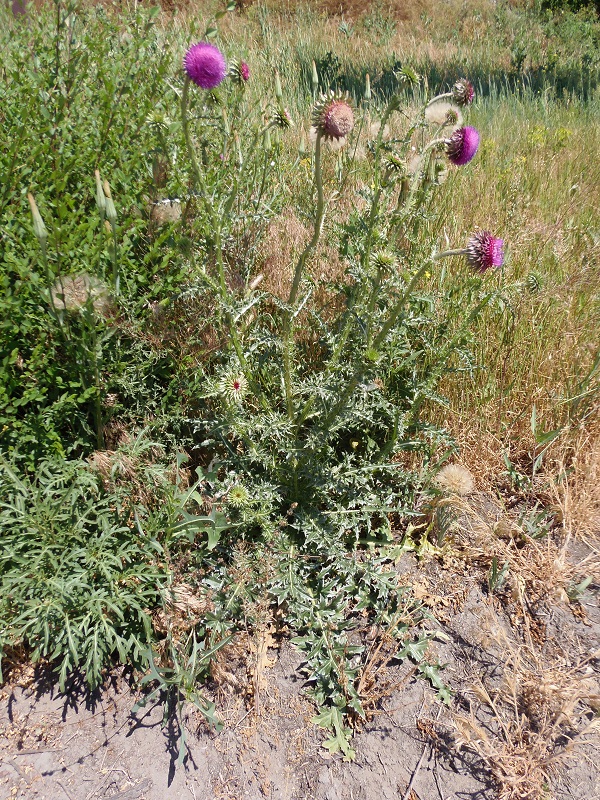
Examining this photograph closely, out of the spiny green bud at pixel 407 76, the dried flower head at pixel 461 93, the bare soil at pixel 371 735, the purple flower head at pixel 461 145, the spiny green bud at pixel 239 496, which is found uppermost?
the spiny green bud at pixel 407 76

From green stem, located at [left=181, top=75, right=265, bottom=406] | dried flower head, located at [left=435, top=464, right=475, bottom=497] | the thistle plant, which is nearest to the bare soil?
the thistle plant

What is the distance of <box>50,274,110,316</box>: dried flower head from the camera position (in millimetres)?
1821

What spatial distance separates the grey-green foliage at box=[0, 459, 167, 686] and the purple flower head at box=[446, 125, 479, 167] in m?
1.65

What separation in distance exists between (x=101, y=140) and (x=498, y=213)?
212 cm

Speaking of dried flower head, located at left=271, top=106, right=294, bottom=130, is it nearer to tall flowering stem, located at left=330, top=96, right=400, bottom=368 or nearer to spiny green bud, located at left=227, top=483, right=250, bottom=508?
tall flowering stem, located at left=330, top=96, right=400, bottom=368

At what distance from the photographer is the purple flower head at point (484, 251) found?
1.89 meters

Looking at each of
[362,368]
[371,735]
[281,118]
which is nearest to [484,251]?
[362,368]

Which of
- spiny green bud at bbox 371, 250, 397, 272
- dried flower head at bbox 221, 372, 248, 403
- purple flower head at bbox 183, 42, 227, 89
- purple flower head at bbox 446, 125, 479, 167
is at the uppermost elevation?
purple flower head at bbox 183, 42, 227, 89

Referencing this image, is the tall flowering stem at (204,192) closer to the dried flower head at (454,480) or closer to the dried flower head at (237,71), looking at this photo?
the dried flower head at (237,71)

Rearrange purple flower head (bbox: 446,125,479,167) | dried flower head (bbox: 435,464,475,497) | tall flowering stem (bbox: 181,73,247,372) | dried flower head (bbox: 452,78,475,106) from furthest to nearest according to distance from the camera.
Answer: dried flower head (bbox: 435,464,475,497) → dried flower head (bbox: 452,78,475,106) → purple flower head (bbox: 446,125,479,167) → tall flowering stem (bbox: 181,73,247,372)

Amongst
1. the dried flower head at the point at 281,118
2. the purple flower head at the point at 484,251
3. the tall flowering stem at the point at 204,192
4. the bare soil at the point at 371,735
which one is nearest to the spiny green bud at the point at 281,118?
the dried flower head at the point at 281,118

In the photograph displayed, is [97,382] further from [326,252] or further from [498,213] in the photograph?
[498,213]

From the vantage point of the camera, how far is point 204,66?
1.62 meters

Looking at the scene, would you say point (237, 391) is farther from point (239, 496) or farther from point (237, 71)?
point (237, 71)
